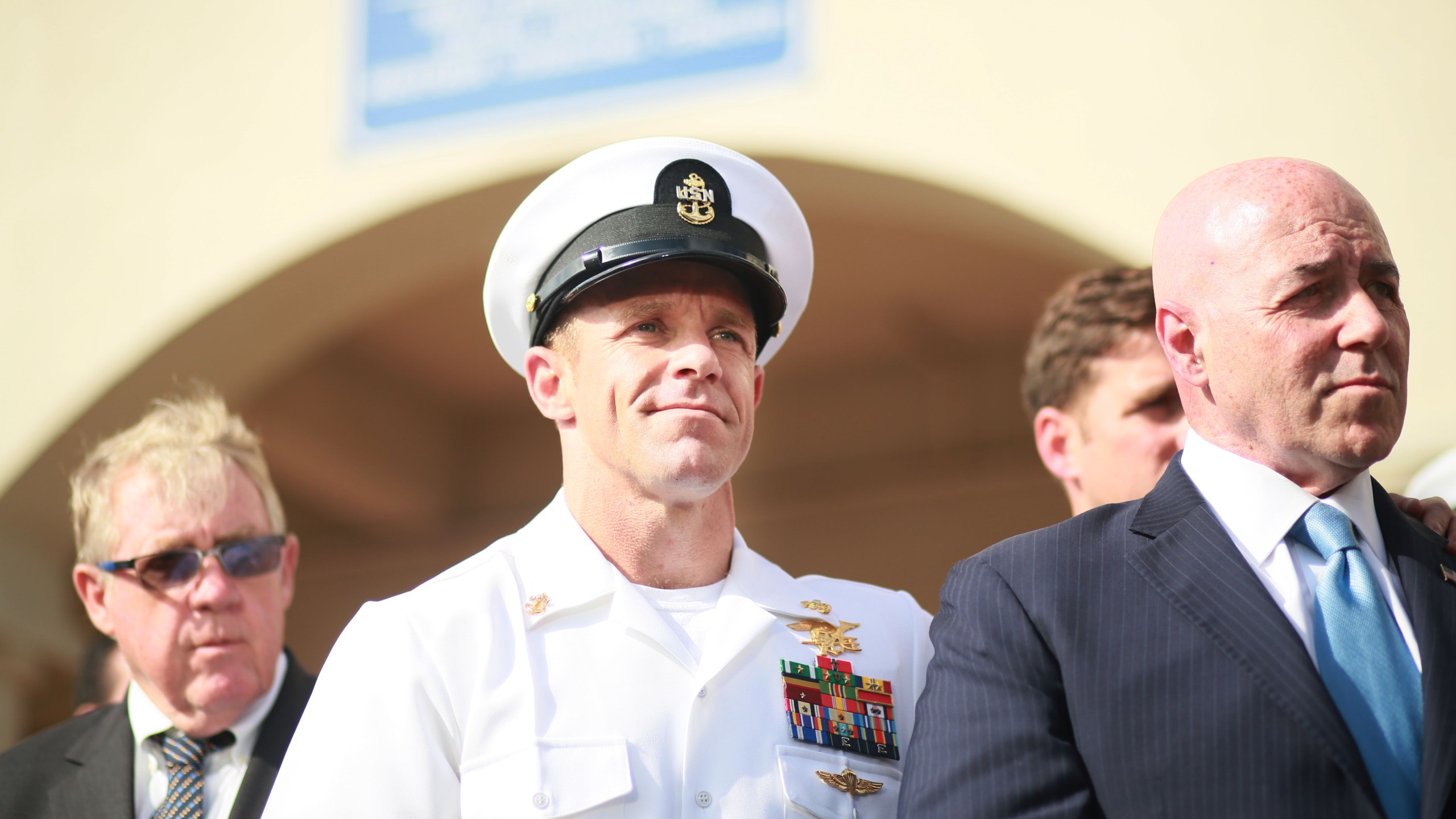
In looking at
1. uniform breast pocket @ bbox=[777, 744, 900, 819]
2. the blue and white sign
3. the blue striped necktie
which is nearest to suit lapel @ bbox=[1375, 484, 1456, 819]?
uniform breast pocket @ bbox=[777, 744, 900, 819]

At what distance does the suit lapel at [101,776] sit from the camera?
2758 millimetres

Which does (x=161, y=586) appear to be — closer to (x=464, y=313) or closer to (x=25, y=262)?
(x=25, y=262)

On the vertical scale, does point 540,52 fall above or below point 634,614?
above

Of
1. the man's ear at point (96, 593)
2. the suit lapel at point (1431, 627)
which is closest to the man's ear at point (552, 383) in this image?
the suit lapel at point (1431, 627)

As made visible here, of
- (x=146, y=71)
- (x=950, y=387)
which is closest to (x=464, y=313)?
(x=146, y=71)

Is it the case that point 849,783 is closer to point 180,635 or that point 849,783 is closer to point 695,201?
point 695,201

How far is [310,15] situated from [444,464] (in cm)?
355

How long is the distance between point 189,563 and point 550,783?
1.45 metres

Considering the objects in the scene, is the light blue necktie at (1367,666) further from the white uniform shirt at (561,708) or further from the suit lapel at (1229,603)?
the white uniform shirt at (561,708)

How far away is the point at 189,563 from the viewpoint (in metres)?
3.02

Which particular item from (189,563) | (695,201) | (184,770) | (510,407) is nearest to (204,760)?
(184,770)

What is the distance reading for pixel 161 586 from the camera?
3.01m

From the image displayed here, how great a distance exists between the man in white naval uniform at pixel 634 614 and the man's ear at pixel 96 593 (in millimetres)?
1285

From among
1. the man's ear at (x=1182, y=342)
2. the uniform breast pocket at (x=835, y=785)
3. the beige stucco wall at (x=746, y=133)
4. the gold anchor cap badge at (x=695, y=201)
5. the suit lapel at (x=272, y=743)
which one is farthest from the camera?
the beige stucco wall at (x=746, y=133)
